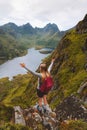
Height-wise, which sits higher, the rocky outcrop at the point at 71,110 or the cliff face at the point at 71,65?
the cliff face at the point at 71,65

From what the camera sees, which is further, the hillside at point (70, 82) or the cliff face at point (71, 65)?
the cliff face at point (71, 65)

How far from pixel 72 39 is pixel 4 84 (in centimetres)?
10042

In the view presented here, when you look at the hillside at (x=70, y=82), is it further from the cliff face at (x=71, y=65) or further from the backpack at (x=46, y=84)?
the backpack at (x=46, y=84)

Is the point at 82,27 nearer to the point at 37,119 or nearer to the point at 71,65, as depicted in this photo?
the point at 71,65

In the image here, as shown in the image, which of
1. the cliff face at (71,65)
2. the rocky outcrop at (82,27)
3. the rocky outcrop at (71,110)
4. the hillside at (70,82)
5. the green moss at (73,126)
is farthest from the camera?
the rocky outcrop at (82,27)

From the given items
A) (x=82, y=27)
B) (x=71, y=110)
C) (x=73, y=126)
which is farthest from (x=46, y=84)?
(x=82, y=27)

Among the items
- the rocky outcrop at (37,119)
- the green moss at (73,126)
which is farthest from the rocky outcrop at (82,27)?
the green moss at (73,126)

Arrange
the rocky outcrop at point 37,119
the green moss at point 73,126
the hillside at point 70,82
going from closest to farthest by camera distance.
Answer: the green moss at point 73,126 → the rocky outcrop at point 37,119 → the hillside at point 70,82

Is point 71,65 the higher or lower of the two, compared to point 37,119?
higher

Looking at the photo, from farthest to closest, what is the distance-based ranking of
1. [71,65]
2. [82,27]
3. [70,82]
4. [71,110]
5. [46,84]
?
[82,27]
[71,65]
[70,82]
[71,110]
[46,84]

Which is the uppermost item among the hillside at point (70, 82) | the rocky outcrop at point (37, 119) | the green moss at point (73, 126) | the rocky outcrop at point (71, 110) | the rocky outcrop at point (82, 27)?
the rocky outcrop at point (82, 27)

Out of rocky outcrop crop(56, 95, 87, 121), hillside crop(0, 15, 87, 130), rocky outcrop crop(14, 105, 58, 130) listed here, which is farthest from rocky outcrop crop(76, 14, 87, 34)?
rocky outcrop crop(14, 105, 58, 130)

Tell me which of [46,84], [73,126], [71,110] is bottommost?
[73,126]

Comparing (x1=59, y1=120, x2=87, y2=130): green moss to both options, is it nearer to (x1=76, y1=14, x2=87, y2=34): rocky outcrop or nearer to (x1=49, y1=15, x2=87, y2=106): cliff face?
(x1=49, y1=15, x2=87, y2=106): cliff face
